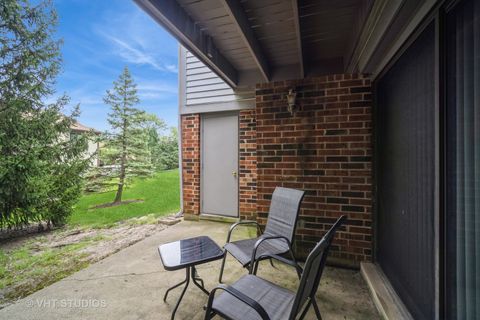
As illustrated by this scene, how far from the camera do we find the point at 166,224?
4.48 meters

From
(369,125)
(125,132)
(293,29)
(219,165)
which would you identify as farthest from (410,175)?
(125,132)

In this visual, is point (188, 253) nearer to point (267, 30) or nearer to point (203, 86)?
point (267, 30)

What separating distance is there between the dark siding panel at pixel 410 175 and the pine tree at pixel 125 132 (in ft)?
25.5

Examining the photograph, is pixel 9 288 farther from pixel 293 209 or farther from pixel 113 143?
pixel 113 143

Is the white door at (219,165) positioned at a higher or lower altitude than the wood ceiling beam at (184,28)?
lower

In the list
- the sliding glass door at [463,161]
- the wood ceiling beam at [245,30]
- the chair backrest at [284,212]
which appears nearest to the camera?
the sliding glass door at [463,161]

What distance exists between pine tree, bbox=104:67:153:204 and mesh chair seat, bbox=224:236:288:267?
21.9 feet

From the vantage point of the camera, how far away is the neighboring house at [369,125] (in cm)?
112

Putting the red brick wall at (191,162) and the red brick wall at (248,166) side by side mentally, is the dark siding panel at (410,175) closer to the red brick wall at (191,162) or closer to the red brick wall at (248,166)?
the red brick wall at (248,166)

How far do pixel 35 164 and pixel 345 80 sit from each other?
5.28 metres

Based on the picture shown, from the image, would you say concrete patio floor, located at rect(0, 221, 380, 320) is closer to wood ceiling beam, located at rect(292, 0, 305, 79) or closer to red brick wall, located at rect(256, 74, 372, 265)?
red brick wall, located at rect(256, 74, 372, 265)

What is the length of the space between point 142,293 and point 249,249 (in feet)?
3.77

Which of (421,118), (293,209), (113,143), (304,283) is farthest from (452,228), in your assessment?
(113,143)

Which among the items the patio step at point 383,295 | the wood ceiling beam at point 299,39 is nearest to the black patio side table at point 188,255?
the patio step at point 383,295
